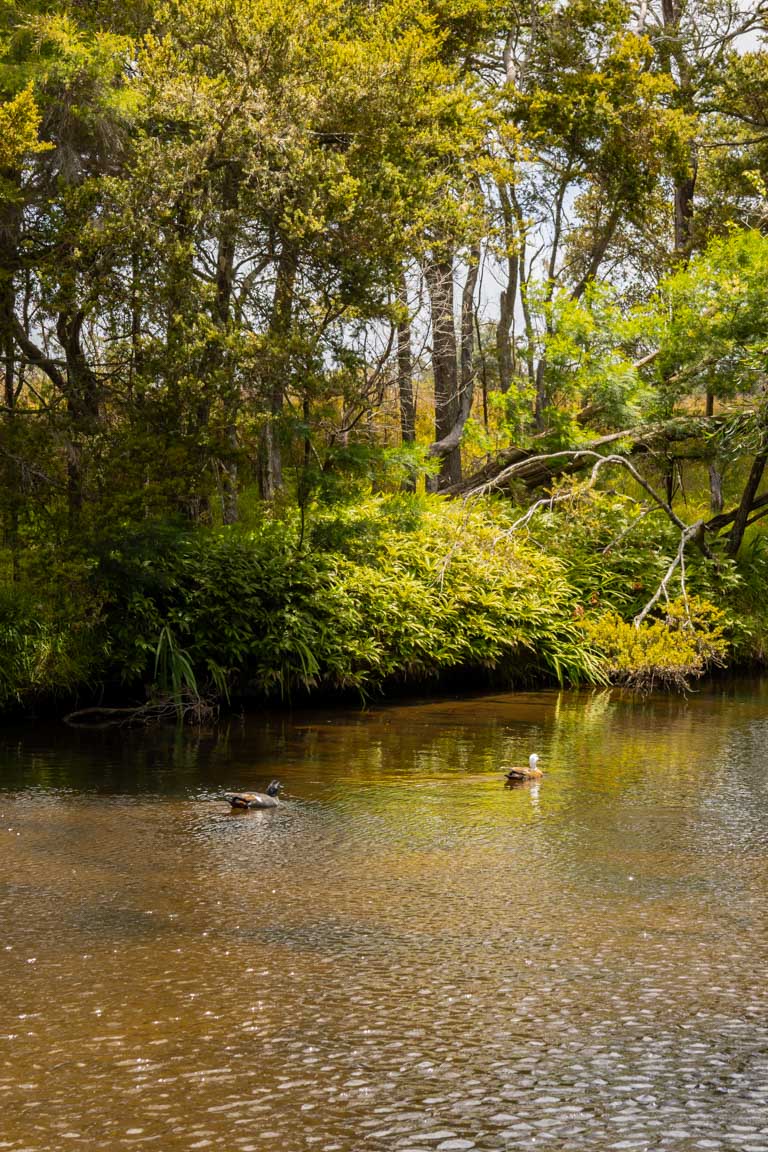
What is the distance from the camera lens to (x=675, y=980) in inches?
179

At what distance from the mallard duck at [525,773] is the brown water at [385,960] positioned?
0.14m

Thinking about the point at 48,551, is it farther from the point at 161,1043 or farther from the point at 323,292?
the point at 161,1043

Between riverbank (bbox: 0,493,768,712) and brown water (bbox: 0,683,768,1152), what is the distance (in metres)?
2.57

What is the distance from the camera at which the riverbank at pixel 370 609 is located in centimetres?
1153

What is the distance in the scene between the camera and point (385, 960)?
4828mm

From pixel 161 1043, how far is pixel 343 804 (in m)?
4.01

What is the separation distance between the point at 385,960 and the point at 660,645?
Result: 9.60 metres

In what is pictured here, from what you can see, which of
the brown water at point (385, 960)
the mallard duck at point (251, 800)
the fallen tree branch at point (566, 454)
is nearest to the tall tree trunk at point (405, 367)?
the fallen tree branch at point (566, 454)

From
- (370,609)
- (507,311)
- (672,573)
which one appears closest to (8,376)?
(370,609)

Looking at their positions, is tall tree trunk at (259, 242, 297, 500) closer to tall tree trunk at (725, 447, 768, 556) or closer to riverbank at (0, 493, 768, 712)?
riverbank at (0, 493, 768, 712)

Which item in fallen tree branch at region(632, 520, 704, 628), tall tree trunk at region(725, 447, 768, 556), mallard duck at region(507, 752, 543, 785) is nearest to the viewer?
mallard duck at region(507, 752, 543, 785)

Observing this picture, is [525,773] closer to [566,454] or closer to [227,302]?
[227,302]

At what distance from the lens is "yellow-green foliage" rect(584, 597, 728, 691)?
45.3ft

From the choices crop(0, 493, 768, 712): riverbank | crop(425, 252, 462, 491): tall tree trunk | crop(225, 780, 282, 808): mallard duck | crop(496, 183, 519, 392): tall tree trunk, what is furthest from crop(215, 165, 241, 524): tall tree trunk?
crop(496, 183, 519, 392): tall tree trunk
